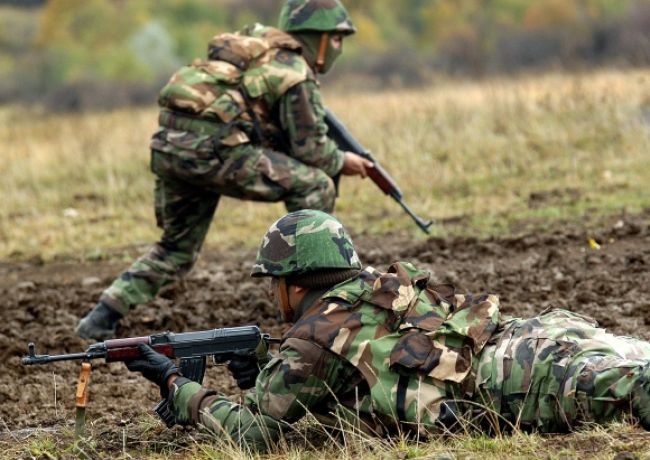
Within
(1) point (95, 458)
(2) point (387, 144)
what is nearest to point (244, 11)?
(2) point (387, 144)

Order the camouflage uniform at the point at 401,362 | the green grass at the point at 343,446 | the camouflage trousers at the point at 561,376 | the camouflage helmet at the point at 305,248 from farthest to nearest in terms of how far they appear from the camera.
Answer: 1. the camouflage helmet at the point at 305,248
2. the camouflage uniform at the point at 401,362
3. the camouflage trousers at the point at 561,376
4. the green grass at the point at 343,446

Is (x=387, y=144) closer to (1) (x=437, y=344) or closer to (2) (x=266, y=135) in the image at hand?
(2) (x=266, y=135)

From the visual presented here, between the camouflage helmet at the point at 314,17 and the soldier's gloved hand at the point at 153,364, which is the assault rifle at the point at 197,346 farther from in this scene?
the camouflage helmet at the point at 314,17

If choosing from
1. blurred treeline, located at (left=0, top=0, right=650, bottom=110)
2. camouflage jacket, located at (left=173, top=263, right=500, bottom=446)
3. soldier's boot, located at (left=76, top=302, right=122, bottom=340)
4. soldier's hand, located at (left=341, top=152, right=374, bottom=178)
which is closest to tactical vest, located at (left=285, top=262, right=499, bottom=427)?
camouflage jacket, located at (left=173, top=263, right=500, bottom=446)

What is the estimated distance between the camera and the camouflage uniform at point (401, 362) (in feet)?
15.1

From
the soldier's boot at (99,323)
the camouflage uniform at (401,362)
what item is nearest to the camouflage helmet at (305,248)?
the camouflage uniform at (401,362)

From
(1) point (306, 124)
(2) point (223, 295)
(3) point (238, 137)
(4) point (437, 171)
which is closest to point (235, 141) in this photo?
(3) point (238, 137)

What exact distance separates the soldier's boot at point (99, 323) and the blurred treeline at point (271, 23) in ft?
53.3

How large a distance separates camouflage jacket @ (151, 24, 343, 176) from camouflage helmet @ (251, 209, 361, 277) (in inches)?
109

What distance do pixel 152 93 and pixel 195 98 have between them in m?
21.7

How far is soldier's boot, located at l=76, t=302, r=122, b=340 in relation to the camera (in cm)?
756

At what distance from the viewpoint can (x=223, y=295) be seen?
846 centimetres

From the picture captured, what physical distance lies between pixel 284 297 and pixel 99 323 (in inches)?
118

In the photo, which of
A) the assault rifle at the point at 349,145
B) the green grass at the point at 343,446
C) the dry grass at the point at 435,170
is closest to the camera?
the green grass at the point at 343,446
